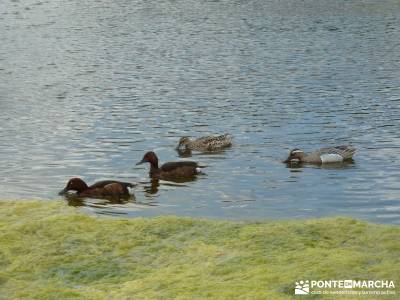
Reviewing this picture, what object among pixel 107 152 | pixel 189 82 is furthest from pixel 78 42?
pixel 107 152

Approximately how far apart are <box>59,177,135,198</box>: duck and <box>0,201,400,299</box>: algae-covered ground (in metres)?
3.45

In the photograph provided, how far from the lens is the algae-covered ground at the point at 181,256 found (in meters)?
9.24

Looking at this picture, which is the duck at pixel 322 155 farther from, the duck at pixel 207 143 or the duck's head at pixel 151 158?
the duck's head at pixel 151 158

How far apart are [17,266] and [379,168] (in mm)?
10292

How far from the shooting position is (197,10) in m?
48.0

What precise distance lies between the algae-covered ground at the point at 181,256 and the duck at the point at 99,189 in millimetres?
3447

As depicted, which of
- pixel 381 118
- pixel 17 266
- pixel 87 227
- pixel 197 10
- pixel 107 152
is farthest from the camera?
pixel 197 10

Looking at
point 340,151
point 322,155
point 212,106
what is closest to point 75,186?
point 322,155

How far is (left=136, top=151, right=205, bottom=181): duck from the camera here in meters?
18.3

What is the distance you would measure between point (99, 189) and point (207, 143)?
444cm

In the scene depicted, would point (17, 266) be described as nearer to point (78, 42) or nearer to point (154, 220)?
point (154, 220)

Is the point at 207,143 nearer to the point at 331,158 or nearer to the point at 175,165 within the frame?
the point at 175,165

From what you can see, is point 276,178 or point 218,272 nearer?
point 218,272

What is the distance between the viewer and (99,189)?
1664cm
